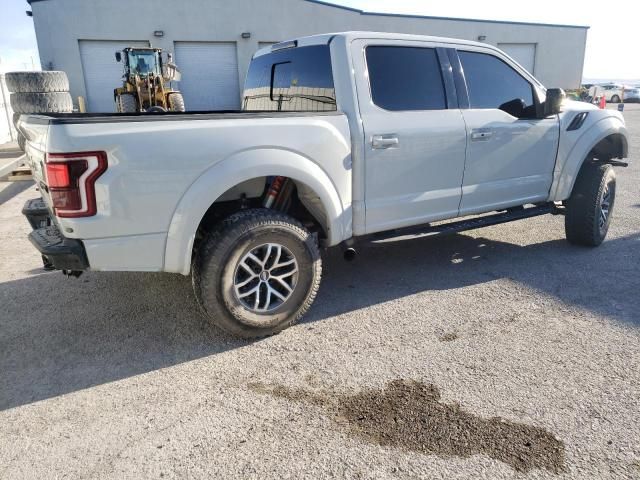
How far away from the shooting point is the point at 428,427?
2.47 meters

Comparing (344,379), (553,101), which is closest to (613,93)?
(553,101)

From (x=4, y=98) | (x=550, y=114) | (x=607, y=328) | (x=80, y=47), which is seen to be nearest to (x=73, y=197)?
(x=607, y=328)

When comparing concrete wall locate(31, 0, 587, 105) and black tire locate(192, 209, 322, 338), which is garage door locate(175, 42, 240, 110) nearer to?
concrete wall locate(31, 0, 587, 105)

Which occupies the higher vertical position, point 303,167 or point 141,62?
point 141,62

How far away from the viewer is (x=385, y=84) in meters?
3.72

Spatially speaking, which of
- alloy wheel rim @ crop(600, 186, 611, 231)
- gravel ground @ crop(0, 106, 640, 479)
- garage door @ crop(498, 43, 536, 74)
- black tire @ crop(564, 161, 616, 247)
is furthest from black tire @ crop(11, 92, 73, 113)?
garage door @ crop(498, 43, 536, 74)

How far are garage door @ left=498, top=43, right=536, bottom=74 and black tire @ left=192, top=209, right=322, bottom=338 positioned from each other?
32.4 metres

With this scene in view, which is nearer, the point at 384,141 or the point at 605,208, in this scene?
the point at 384,141

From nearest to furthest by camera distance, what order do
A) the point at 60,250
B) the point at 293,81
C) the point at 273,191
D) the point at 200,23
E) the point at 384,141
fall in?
the point at 60,250 → the point at 273,191 → the point at 384,141 → the point at 293,81 → the point at 200,23

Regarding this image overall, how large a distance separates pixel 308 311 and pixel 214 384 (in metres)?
1.14

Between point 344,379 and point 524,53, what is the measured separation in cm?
3459

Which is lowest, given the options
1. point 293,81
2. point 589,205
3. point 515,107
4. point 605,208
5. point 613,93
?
point 613,93

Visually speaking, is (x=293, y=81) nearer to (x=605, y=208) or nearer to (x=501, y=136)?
(x=501, y=136)

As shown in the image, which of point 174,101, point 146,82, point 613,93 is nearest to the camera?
point 146,82
